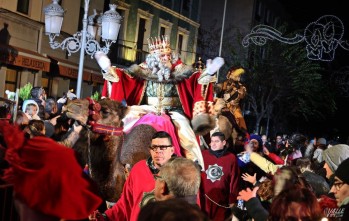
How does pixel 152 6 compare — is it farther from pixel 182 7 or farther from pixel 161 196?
pixel 161 196

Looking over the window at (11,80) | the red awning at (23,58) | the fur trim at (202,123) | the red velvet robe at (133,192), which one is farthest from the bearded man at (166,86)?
the window at (11,80)

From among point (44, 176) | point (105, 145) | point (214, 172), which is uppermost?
point (44, 176)

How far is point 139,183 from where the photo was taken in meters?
5.55

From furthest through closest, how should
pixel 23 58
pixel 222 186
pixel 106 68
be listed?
pixel 23 58, pixel 222 186, pixel 106 68

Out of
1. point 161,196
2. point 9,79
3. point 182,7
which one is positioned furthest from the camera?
point 182,7

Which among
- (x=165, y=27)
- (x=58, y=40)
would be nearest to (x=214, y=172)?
(x=58, y=40)

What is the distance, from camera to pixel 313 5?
48.1m

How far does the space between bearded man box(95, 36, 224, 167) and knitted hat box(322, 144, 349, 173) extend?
2843 mm

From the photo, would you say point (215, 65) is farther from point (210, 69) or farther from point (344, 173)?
point (344, 173)

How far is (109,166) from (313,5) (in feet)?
144

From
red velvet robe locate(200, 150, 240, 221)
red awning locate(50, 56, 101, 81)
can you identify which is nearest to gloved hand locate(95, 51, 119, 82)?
red velvet robe locate(200, 150, 240, 221)

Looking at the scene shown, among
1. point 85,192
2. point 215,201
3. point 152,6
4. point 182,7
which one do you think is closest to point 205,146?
point 215,201

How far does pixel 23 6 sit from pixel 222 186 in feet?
48.5

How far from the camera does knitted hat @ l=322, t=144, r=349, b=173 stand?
5.93 metres
